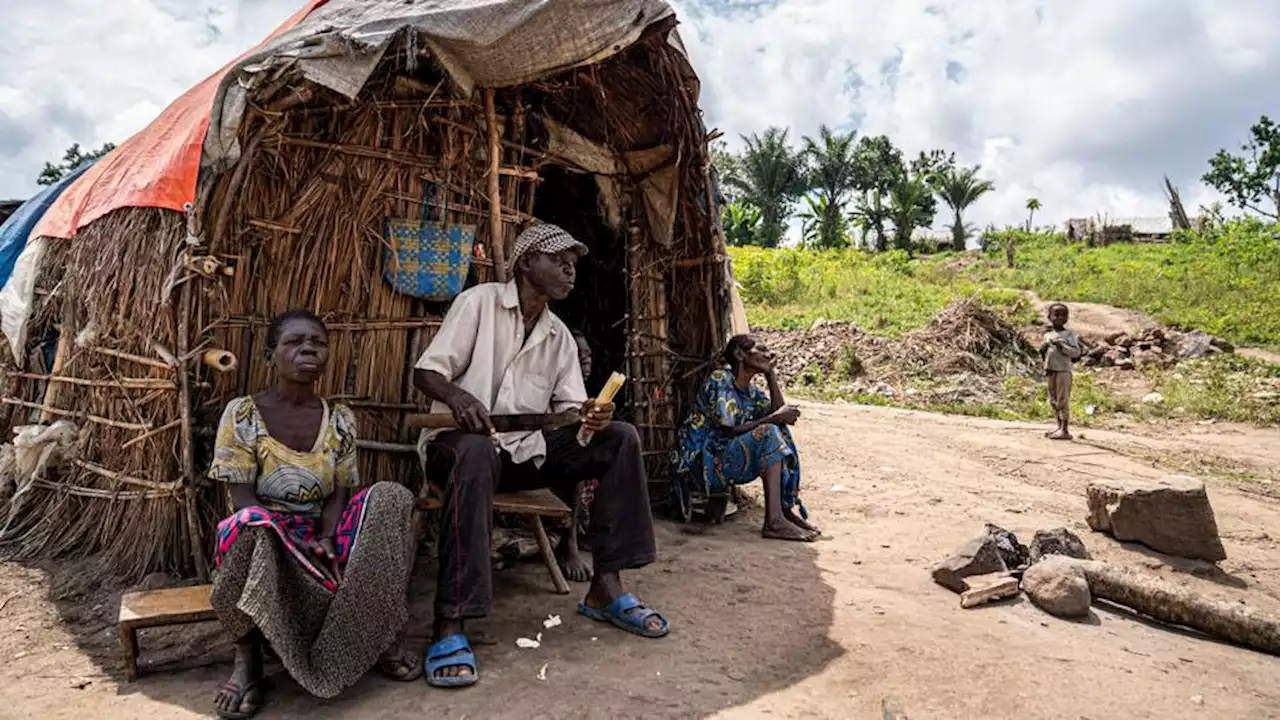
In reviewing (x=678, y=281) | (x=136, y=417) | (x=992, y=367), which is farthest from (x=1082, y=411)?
(x=136, y=417)

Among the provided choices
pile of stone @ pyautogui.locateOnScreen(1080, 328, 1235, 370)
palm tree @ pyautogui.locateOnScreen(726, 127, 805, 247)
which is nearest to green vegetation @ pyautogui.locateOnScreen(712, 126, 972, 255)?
palm tree @ pyautogui.locateOnScreen(726, 127, 805, 247)

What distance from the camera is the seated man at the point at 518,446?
257cm

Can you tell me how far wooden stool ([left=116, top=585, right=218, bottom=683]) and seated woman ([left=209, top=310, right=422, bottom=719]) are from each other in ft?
0.77

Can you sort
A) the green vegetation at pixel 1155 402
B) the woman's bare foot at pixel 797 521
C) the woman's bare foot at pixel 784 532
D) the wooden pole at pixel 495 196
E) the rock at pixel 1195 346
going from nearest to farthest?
the wooden pole at pixel 495 196 < the woman's bare foot at pixel 784 532 < the woman's bare foot at pixel 797 521 < the green vegetation at pixel 1155 402 < the rock at pixel 1195 346

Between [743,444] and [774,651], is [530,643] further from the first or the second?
[743,444]

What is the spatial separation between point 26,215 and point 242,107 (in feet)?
9.97

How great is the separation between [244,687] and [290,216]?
2033 millimetres

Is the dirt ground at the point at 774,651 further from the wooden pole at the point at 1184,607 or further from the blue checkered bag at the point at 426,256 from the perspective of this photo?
the blue checkered bag at the point at 426,256

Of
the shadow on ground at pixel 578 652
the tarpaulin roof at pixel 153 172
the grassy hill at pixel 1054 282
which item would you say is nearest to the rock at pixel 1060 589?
the shadow on ground at pixel 578 652

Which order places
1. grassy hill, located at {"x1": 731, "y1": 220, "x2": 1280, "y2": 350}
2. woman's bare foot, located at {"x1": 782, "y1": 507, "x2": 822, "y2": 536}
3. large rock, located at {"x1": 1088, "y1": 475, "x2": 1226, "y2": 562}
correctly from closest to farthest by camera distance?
large rock, located at {"x1": 1088, "y1": 475, "x2": 1226, "y2": 562}
woman's bare foot, located at {"x1": 782, "y1": 507, "x2": 822, "y2": 536}
grassy hill, located at {"x1": 731, "y1": 220, "x2": 1280, "y2": 350}

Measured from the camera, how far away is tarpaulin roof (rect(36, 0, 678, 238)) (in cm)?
295

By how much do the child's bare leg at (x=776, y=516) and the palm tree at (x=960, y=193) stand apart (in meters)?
30.7

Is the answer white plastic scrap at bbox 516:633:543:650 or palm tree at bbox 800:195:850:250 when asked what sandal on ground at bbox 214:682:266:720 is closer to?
white plastic scrap at bbox 516:633:543:650

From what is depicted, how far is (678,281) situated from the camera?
5207 mm
